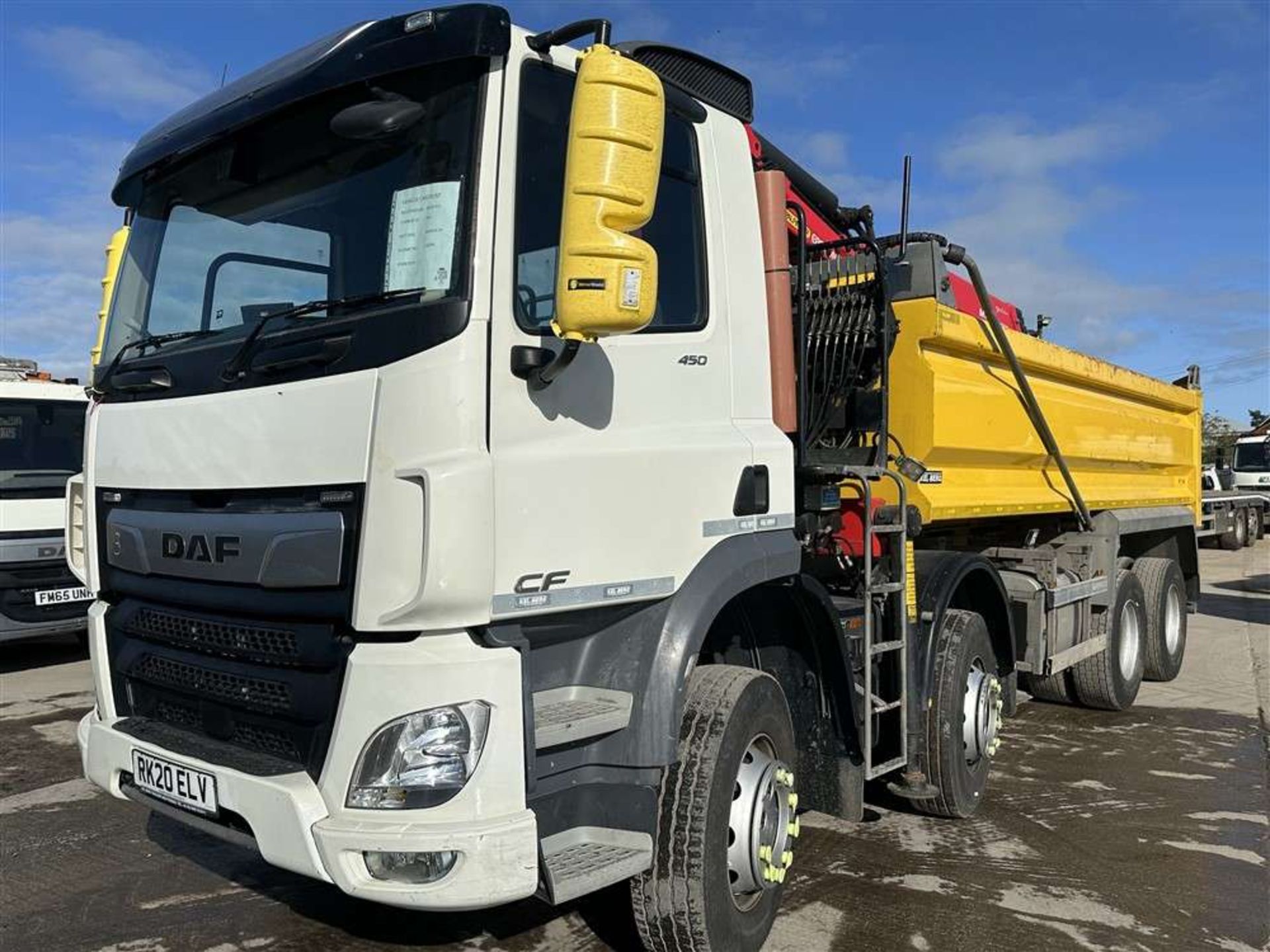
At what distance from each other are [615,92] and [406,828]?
6.02 ft

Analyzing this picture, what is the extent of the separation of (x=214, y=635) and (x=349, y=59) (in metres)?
1.67

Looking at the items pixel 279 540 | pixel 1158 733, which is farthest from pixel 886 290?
pixel 1158 733

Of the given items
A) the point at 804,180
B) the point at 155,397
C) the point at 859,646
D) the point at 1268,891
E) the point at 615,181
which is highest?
the point at 804,180

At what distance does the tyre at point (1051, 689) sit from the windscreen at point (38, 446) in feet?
26.0

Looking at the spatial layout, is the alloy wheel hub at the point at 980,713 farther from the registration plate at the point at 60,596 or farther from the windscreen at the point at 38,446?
the windscreen at the point at 38,446

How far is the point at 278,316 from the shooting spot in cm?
284

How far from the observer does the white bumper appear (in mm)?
2391

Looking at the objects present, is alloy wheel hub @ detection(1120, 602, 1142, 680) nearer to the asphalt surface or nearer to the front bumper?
the asphalt surface

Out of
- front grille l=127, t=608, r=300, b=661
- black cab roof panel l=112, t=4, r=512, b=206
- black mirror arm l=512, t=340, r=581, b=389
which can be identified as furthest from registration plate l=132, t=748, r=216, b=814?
black cab roof panel l=112, t=4, r=512, b=206

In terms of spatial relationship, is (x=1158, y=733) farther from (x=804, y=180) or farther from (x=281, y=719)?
(x=281, y=719)

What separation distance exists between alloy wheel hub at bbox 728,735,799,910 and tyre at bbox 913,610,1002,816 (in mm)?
1299

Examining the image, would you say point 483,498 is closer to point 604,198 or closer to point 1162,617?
point 604,198

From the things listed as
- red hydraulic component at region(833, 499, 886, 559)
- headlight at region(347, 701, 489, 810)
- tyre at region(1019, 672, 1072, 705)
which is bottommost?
tyre at region(1019, 672, 1072, 705)

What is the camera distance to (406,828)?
2393 millimetres
